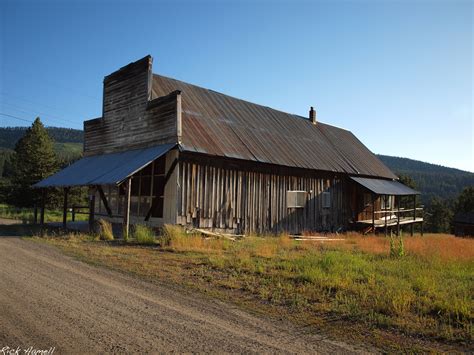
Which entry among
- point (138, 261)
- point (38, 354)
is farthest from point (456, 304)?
point (138, 261)

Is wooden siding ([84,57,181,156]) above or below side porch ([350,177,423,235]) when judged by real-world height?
above

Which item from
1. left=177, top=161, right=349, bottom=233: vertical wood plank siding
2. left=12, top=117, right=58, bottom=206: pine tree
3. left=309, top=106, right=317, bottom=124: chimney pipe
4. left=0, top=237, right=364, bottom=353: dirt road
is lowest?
left=0, top=237, right=364, bottom=353: dirt road

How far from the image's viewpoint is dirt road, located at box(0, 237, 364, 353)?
4.56 m

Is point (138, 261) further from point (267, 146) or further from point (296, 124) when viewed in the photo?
point (296, 124)

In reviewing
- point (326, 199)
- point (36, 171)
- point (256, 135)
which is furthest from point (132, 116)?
point (36, 171)

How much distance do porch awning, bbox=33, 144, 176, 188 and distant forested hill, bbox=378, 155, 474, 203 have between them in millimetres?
120279

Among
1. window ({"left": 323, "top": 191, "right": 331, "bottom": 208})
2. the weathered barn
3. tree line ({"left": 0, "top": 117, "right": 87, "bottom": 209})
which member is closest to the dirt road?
the weathered barn

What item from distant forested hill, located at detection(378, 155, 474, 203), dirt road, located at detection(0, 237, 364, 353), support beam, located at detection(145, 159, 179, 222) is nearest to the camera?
dirt road, located at detection(0, 237, 364, 353)

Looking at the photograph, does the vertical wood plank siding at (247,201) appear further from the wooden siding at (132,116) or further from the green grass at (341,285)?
the green grass at (341,285)

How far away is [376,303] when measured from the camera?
6.47 meters

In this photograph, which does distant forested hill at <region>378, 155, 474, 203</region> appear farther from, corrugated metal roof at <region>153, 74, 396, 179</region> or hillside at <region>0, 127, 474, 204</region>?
corrugated metal roof at <region>153, 74, 396, 179</region>

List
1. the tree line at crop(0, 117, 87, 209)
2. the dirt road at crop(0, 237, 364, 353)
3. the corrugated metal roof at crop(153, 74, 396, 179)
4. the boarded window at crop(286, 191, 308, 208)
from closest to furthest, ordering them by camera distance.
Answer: the dirt road at crop(0, 237, 364, 353), the corrugated metal roof at crop(153, 74, 396, 179), the boarded window at crop(286, 191, 308, 208), the tree line at crop(0, 117, 87, 209)

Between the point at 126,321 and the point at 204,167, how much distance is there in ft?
40.7

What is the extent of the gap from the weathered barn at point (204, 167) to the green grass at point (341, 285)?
14.0ft
